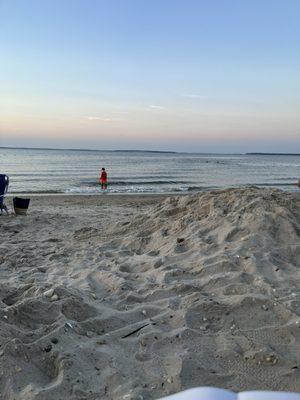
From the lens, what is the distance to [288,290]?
4.23 meters

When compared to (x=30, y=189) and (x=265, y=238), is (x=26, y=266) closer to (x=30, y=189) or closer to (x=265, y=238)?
(x=265, y=238)

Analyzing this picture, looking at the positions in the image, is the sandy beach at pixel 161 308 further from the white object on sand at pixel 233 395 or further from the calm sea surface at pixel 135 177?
the calm sea surface at pixel 135 177

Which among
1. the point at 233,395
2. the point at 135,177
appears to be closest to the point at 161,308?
the point at 233,395

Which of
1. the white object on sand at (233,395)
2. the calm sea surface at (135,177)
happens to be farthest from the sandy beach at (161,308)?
the calm sea surface at (135,177)

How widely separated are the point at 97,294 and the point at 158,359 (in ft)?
5.04

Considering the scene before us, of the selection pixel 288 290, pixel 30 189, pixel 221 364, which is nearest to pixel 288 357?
pixel 221 364

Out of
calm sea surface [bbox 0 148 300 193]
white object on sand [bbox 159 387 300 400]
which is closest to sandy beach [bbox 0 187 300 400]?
white object on sand [bbox 159 387 300 400]

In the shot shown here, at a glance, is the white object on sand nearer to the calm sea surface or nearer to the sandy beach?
the sandy beach

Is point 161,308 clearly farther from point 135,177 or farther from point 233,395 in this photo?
point 135,177

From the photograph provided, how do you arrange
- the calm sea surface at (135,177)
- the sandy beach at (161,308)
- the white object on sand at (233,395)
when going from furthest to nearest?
the calm sea surface at (135,177), the sandy beach at (161,308), the white object on sand at (233,395)

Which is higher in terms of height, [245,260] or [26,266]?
[245,260]

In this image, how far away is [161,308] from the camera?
4.07 meters

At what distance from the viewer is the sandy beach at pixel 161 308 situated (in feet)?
9.53

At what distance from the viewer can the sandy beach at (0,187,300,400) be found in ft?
9.53
